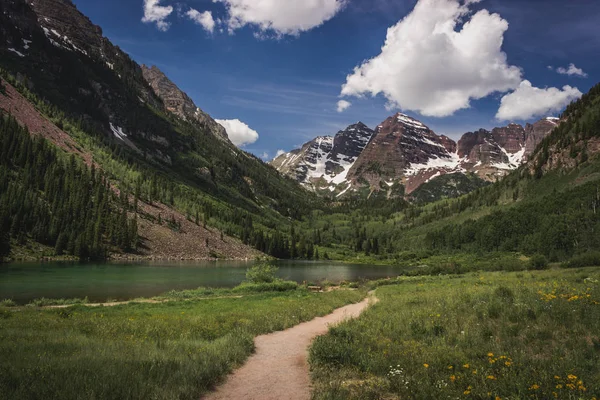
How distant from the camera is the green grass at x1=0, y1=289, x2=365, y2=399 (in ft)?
29.6

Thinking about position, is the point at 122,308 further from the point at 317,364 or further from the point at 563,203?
the point at 563,203

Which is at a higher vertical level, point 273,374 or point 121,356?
point 121,356

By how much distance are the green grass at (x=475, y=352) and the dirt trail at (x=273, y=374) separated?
0.75m

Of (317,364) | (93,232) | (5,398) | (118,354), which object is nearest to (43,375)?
(5,398)

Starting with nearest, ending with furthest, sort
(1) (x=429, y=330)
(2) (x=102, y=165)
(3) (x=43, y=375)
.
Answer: (3) (x=43, y=375), (1) (x=429, y=330), (2) (x=102, y=165)

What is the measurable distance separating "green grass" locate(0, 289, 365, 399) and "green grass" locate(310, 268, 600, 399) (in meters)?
4.07

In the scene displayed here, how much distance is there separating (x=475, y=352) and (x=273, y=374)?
24.9 ft

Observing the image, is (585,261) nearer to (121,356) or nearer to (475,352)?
(475,352)

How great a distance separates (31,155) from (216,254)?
251ft

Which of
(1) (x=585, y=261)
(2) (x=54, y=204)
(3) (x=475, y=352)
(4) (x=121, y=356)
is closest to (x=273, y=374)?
(4) (x=121, y=356)

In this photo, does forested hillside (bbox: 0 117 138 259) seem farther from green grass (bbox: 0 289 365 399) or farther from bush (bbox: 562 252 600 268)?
bush (bbox: 562 252 600 268)

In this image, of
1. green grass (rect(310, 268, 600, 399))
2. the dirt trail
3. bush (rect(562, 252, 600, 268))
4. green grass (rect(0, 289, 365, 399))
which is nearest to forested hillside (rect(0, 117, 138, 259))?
green grass (rect(0, 289, 365, 399))

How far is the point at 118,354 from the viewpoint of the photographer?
41.4 feet

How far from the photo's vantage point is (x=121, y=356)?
482 inches
